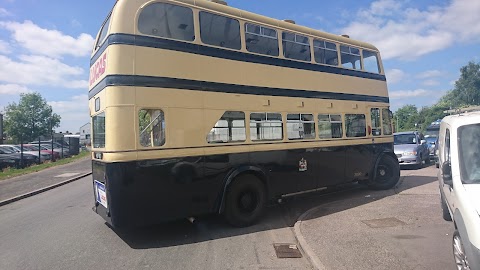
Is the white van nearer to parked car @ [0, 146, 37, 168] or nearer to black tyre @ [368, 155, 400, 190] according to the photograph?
black tyre @ [368, 155, 400, 190]

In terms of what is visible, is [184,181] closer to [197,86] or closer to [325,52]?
[197,86]

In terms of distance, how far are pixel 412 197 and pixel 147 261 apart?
705cm

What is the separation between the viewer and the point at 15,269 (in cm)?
539

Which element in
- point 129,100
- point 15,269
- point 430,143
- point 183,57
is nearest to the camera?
point 15,269

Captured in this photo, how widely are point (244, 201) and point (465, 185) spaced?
4152mm

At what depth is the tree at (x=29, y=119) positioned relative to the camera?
64.8 meters

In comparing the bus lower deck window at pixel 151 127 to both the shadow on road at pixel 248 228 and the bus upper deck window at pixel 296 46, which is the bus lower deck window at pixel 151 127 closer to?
the shadow on road at pixel 248 228

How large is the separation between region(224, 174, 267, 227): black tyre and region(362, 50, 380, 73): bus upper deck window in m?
5.56

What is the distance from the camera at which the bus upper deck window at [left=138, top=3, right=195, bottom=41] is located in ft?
21.1

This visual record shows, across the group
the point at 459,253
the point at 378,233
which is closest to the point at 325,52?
the point at 378,233

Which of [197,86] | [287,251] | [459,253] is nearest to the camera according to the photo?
[459,253]

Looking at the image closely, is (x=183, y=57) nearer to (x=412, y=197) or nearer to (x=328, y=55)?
(x=328, y=55)

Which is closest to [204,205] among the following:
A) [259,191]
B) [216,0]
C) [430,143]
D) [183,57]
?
[259,191]

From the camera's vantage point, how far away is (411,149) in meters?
16.9
